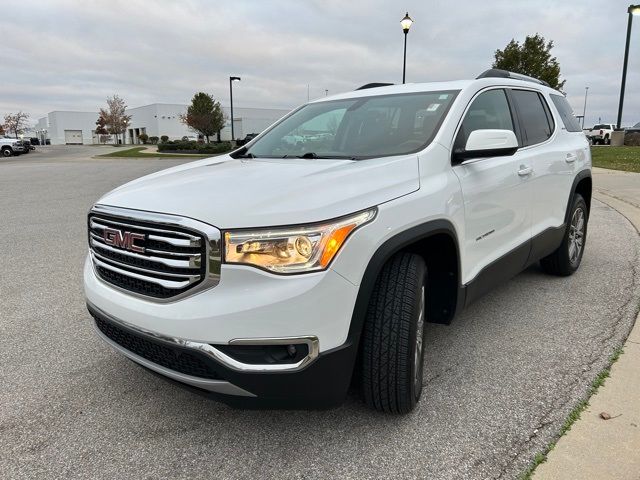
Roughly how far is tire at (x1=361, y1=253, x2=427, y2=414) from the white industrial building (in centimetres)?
6732

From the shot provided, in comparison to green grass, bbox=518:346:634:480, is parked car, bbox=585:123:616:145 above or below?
above

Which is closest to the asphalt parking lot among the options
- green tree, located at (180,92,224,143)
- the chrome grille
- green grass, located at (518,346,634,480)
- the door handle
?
green grass, located at (518,346,634,480)

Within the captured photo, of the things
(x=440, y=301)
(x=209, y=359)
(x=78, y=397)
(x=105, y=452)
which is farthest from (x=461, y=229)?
(x=78, y=397)

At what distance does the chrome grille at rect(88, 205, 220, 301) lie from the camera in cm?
205

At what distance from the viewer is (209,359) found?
2.05 meters

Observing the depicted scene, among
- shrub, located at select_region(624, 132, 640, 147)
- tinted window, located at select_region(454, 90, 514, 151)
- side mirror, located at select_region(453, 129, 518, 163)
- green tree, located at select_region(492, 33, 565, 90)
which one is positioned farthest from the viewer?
shrub, located at select_region(624, 132, 640, 147)

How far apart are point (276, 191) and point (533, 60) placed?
27775 millimetres

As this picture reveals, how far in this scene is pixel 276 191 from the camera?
2221 millimetres

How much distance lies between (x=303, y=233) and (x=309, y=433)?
1.09 metres

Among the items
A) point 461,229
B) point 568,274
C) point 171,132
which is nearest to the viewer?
point 461,229

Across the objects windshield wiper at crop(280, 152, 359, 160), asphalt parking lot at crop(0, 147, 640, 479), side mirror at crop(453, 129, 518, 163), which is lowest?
asphalt parking lot at crop(0, 147, 640, 479)

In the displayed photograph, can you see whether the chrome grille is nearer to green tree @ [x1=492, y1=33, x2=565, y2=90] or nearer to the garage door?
green tree @ [x1=492, y1=33, x2=565, y2=90]

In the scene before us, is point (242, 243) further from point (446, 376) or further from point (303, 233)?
point (446, 376)

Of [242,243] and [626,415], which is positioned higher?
[242,243]
